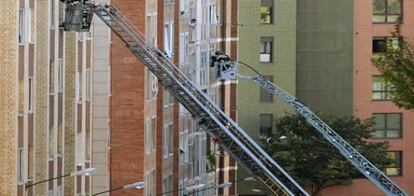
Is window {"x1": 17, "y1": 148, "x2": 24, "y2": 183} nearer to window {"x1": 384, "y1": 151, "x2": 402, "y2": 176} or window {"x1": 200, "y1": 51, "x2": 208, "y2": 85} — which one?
window {"x1": 200, "y1": 51, "x2": 208, "y2": 85}

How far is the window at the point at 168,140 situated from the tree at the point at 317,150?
23893mm

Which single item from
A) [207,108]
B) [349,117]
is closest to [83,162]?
[207,108]

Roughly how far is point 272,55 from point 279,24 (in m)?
1.84

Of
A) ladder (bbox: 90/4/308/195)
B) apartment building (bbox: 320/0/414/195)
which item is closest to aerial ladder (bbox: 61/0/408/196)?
ladder (bbox: 90/4/308/195)

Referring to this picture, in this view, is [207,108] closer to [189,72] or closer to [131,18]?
[131,18]

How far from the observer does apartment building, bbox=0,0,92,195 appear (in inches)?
1793

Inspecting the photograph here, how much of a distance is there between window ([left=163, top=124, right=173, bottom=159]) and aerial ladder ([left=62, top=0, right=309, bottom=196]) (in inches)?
625

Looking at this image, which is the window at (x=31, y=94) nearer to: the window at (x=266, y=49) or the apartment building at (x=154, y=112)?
the apartment building at (x=154, y=112)

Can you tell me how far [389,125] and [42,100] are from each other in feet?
191

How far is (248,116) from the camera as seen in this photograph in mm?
103500

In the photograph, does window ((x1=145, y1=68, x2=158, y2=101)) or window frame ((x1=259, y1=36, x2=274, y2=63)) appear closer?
window ((x1=145, y1=68, x2=158, y2=101))

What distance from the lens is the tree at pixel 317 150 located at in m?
96.4

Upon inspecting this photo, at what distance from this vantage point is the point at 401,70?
40031 millimetres

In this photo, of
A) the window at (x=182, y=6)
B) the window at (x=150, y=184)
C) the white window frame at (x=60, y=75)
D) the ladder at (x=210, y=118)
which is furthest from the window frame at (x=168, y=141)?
the white window frame at (x=60, y=75)
